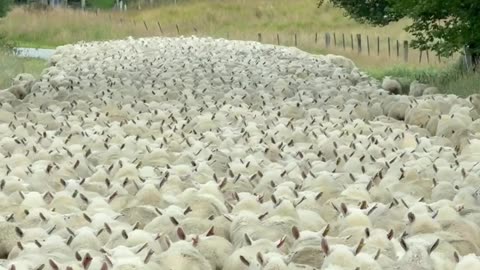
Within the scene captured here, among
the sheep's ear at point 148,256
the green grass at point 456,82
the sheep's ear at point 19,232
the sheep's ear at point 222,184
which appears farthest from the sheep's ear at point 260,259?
the green grass at point 456,82

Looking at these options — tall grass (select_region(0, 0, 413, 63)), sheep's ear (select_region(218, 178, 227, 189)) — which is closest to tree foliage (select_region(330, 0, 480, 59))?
sheep's ear (select_region(218, 178, 227, 189))

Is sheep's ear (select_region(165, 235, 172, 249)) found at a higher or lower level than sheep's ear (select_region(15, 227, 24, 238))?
higher

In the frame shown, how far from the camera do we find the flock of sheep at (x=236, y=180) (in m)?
5.59

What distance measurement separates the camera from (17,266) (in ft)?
17.2

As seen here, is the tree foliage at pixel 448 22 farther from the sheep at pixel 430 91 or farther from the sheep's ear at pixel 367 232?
the sheep's ear at pixel 367 232

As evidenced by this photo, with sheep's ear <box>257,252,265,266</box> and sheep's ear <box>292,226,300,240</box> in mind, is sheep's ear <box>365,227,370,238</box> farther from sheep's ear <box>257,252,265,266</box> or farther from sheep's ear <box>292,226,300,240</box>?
sheep's ear <box>257,252,265,266</box>

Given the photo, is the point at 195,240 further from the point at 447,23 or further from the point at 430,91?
the point at 447,23

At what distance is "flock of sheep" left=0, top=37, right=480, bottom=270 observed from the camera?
18.3 feet

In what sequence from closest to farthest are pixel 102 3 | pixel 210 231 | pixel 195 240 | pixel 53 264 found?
pixel 53 264 < pixel 195 240 < pixel 210 231 < pixel 102 3

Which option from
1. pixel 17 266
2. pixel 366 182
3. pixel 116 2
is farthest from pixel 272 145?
pixel 116 2

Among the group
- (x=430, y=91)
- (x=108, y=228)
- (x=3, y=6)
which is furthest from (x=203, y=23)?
(x=108, y=228)

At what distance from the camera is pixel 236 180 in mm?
7793

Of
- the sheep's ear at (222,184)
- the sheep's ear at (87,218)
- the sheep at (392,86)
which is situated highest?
the sheep's ear at (87,218)

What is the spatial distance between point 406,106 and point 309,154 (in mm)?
4561
